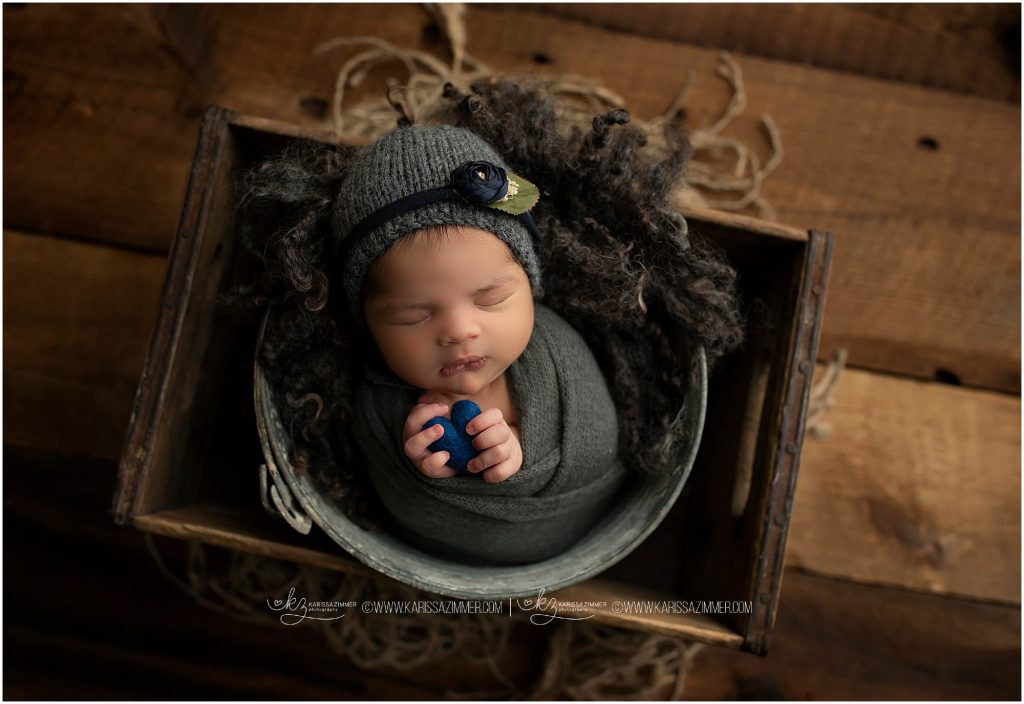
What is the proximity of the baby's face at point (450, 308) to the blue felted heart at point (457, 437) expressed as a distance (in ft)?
0.08

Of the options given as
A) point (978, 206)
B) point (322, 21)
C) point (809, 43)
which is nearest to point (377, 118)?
point (322, 21)

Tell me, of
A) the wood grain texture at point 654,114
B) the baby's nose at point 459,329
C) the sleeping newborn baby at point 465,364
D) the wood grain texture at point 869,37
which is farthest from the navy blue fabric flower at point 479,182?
the wood grain texture at point 869,37

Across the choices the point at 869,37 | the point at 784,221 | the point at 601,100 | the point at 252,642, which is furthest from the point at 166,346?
the point at 869,37

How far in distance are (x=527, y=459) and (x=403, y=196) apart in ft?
1.13

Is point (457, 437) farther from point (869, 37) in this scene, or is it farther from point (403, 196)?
point (869, 37)

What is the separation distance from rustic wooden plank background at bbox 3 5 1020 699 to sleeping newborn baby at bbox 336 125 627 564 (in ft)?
1.50

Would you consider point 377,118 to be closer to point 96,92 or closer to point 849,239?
point 96,92

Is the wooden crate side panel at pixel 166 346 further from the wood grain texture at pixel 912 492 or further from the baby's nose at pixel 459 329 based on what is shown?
the wood grain texture at pixel 912 492

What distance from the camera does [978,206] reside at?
4.67 ft

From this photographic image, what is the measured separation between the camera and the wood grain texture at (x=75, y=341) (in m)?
A: 1.34

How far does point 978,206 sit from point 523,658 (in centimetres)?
112

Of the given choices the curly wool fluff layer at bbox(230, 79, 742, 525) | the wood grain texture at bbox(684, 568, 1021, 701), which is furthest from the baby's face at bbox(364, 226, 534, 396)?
the wood grain texture at bbox(684, 568, 1021, 701)

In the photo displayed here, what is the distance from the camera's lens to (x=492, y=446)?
930mm

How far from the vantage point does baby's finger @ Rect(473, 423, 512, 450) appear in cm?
92
